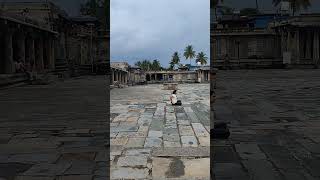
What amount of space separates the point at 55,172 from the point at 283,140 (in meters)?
3.93

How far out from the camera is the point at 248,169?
573 centimetres

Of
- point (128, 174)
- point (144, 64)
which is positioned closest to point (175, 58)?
point (144, 64)

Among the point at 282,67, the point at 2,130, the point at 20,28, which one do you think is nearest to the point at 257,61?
the point at 282,67

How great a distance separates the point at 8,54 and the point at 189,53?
73.6 ft

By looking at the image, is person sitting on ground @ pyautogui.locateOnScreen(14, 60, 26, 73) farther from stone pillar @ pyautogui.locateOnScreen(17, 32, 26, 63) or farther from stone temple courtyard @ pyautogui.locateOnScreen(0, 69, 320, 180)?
stone temple courtyard @ pyautogui.locateOnScreen(0, 69, 320, 180)

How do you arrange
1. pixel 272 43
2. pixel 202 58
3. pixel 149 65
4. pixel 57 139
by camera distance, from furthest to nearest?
pixel 272 43
pixel 57 139
pixel 149 65
pixel 202 58

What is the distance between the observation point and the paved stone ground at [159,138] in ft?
13.2

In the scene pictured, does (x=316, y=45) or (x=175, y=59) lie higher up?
(x=316, y=45)

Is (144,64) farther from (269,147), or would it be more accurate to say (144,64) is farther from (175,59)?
(269,147)

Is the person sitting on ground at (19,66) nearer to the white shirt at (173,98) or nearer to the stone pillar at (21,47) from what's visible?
the stone pillar at (21,47)

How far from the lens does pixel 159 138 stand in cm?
431

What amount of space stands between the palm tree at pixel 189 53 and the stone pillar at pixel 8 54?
21.5 meters

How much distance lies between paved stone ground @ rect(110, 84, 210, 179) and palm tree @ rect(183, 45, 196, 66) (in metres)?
0.32

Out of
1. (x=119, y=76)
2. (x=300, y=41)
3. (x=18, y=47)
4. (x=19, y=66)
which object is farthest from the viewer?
(x=300, y=41)
